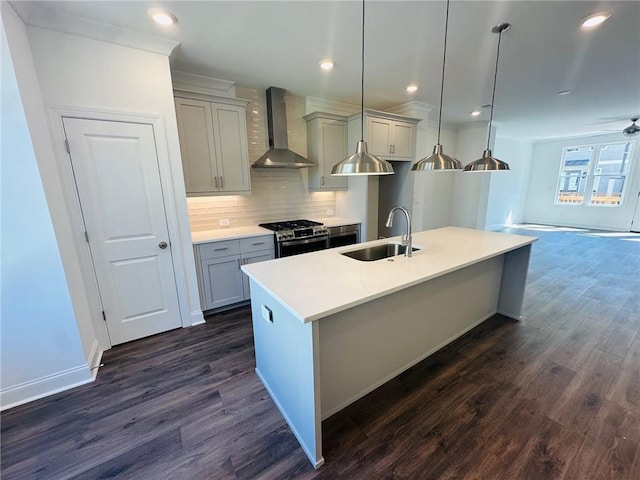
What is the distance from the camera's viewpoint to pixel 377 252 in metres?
2.61

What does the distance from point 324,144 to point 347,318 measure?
286 cm

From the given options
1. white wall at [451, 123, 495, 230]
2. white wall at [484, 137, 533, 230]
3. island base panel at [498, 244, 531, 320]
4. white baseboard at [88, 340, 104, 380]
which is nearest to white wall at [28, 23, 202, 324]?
white baseboard at [88, 340, 104, 380]

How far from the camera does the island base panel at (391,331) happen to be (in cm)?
168

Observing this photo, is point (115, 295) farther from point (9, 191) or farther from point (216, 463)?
point (216, 463)

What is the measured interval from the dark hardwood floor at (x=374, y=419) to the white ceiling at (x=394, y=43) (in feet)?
8.93

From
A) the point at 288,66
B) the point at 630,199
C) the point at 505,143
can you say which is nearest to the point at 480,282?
the point at 288,66

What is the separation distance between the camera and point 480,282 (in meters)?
2.71

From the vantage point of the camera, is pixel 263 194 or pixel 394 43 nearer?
pixel 394 43

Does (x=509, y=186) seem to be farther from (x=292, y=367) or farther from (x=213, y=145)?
(x=292, y=367)

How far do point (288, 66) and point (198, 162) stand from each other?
1.42 m

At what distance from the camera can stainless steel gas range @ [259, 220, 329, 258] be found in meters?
3.30

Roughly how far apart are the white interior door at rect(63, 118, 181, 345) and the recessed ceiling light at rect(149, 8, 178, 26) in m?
0.82

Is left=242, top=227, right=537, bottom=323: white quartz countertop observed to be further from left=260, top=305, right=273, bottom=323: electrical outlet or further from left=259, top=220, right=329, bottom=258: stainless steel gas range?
left=259, top=220, right=329, bottom=258: stainless steel gas range

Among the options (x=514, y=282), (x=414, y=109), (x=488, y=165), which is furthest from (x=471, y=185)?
(x=488, y=165)
